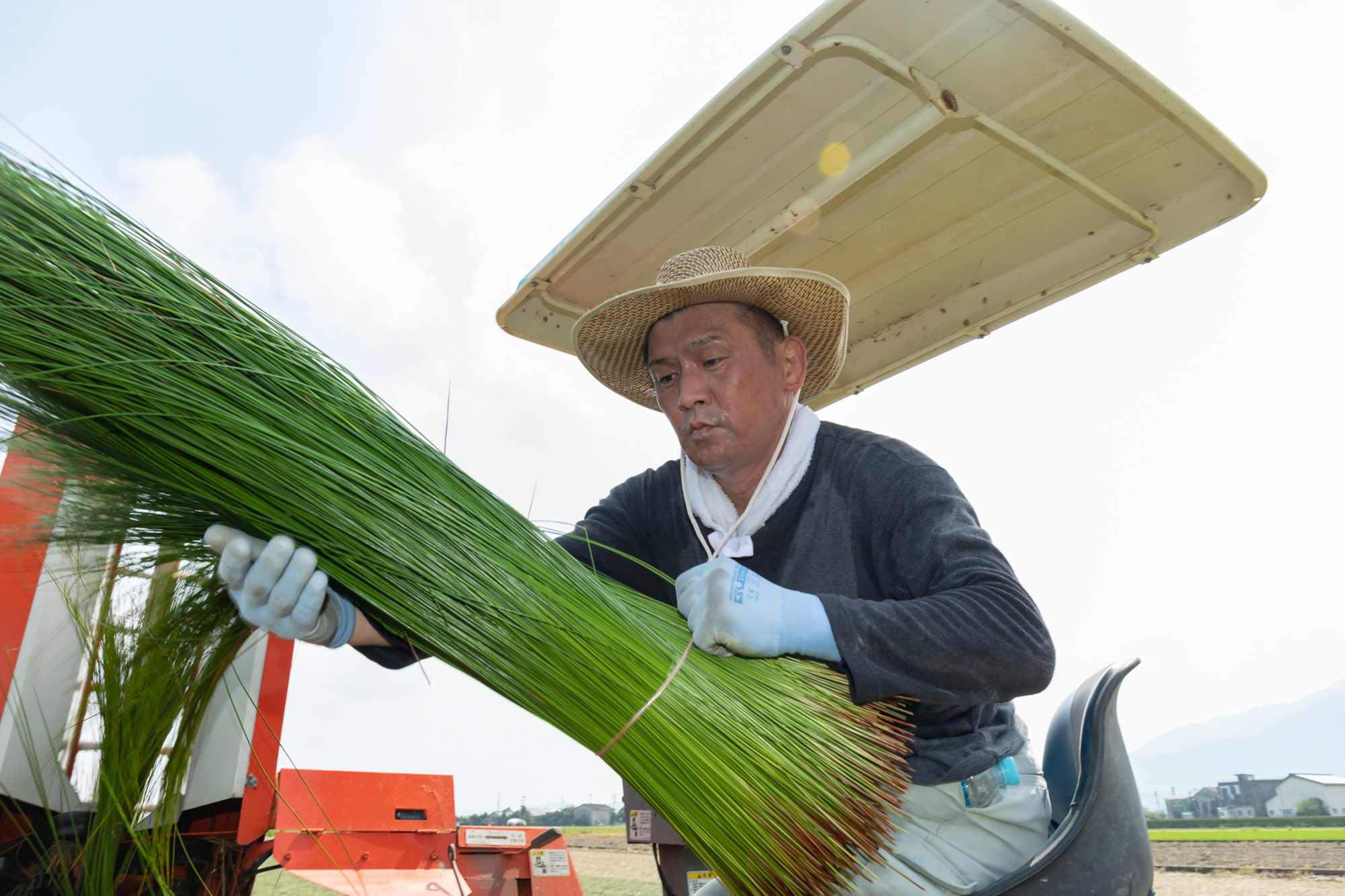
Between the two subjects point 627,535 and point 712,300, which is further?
point 627,535

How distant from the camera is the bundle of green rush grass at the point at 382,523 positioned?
112 cm

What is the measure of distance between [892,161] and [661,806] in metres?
1.62

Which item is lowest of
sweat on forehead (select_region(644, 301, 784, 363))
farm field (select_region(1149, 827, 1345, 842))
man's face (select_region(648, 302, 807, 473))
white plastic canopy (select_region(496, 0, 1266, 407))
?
farm field (select_region(1149, 827, 1345, 842))

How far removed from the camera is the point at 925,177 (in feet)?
6.95

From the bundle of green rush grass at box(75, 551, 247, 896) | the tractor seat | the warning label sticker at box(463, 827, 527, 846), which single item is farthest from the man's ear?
the warning label sticker at box(463, 827, 527, 846)

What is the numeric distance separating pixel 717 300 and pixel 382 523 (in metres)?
1.18

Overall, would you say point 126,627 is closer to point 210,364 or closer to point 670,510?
point 210,364

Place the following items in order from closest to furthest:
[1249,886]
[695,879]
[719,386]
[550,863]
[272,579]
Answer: [272,579]
[719,386]
[550,863]
[695,879]
[1249,886]

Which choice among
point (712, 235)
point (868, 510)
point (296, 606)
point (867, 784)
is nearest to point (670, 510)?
point (868, 510)

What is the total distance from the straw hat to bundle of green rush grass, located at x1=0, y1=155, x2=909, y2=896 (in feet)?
2.91

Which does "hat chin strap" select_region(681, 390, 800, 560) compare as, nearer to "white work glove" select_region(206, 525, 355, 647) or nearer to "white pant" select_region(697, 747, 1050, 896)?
"white pant" select_region(697, 747, 1050, 896)

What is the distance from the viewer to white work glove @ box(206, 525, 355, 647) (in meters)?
1.24

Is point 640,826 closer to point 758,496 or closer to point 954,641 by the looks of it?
point 758,496

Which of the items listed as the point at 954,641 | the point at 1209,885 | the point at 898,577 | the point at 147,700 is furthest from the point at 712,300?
the point at 1209,885
